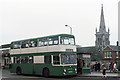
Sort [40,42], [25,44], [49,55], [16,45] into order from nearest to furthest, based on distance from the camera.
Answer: [49,55] → [40,42] → [25,44] → [16,45]

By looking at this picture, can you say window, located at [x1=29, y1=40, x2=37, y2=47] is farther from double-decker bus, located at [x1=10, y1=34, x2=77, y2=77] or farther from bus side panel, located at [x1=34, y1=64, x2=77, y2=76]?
bus side panel, located at [x1=34, y1=64, x2=77, y2=76]

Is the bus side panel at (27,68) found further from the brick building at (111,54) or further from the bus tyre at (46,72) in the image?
the brick building at (111,54)

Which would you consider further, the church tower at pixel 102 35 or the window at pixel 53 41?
the church tower at pixel 102 35

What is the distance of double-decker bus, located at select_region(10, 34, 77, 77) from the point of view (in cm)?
2628

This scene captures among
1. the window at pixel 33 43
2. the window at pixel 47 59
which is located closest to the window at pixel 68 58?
the window at pixel 47 59

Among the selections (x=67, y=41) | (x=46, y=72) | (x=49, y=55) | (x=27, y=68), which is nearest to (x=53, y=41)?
(x=67, y=41)

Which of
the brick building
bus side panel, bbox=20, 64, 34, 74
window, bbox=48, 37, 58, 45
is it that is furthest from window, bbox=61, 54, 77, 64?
the brick building

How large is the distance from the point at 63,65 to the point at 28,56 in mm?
5891

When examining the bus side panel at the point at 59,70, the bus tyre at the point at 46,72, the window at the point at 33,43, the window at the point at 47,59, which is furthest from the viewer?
the window at the point at 33,43

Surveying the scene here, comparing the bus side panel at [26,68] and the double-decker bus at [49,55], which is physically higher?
the double-decker bus at [49,55]

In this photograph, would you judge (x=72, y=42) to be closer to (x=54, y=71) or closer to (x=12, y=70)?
(x=54, y=71)

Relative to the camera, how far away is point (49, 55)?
27.2 meters

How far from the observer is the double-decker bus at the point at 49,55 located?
2628 centimetres

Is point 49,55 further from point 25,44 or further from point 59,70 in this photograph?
point 25,44
